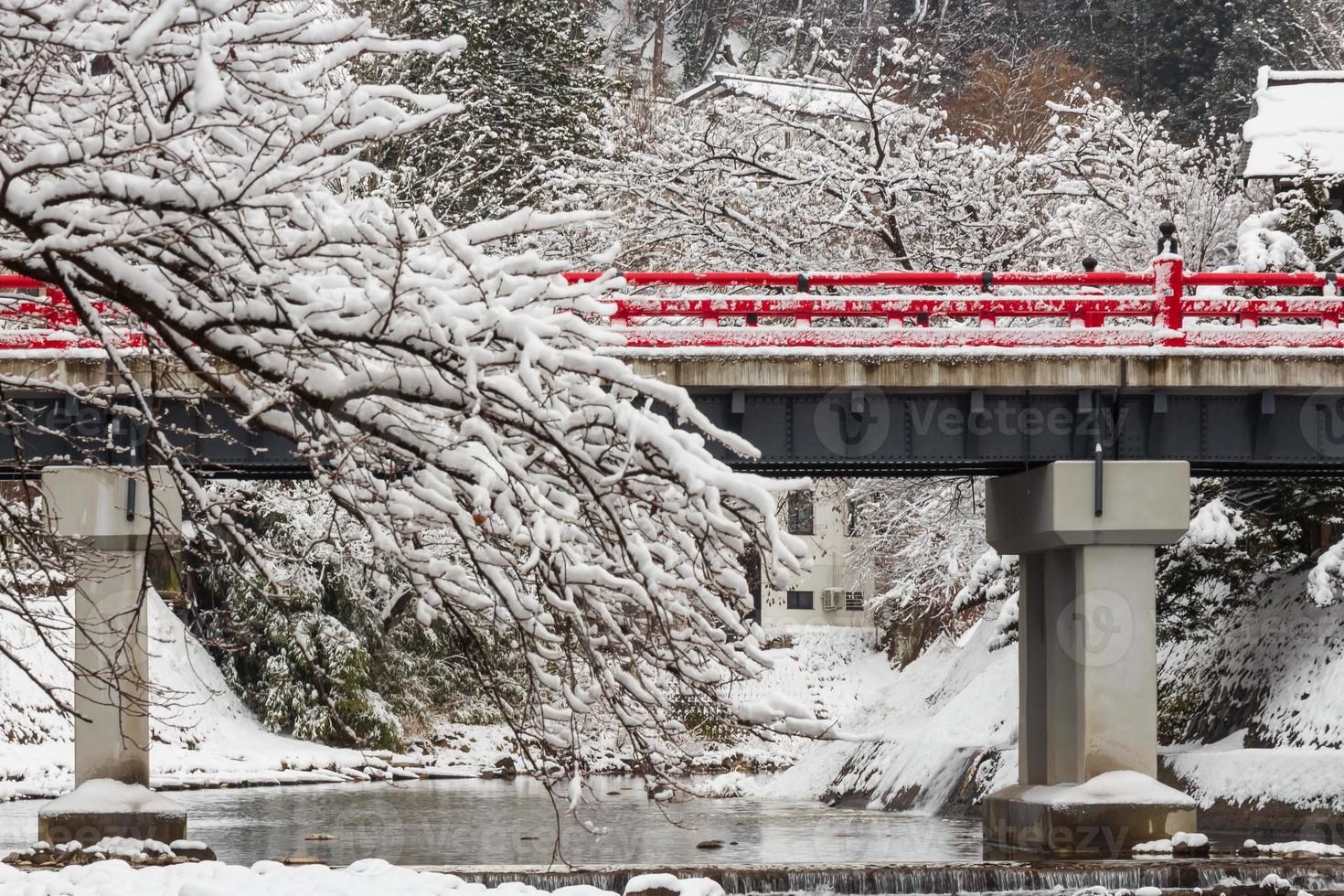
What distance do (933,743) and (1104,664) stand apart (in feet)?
33.5

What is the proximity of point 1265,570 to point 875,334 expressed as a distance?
35.2 feet

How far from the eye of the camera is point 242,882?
1510 centimetres

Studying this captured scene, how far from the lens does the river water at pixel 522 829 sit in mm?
22250

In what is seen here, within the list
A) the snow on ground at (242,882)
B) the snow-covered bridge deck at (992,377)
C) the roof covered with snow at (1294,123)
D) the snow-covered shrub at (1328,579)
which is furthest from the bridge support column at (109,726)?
the roof covered with snow at (1294,123)

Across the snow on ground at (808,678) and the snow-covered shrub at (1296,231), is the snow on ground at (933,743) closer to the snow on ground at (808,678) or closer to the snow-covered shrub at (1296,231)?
the snow on ground at (808,678)

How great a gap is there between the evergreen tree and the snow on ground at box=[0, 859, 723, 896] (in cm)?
2745

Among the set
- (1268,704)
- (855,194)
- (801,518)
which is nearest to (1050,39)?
(801,518)

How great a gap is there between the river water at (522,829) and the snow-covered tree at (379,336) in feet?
41.0

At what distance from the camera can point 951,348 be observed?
22.4 metres

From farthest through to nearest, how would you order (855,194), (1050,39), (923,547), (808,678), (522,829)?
1. (1050,39)
2. (808,678)
3. (923,547)
4. (855,194)
5. (522,829)

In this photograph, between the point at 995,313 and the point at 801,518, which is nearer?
the point at 995,313

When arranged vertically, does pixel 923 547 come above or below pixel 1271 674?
above

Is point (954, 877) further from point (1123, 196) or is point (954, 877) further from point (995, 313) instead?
point (1123, 196)

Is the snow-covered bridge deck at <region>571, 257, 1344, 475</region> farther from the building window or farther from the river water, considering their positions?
the building window
